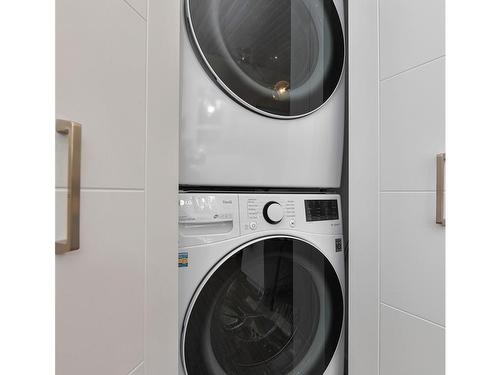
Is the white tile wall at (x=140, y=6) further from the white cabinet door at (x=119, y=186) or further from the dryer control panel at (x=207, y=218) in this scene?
the dryer control panel at (x=207, y=218)

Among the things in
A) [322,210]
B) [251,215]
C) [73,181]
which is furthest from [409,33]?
[73,181]

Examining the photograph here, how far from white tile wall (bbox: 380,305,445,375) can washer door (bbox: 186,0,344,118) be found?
2.44 ft

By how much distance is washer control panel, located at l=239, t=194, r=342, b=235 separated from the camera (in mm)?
1018

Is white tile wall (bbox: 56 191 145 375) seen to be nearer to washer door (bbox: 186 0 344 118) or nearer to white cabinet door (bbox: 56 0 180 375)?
white cabinet door (bbox: 56 0 180 375)

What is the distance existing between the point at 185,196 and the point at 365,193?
617 mm

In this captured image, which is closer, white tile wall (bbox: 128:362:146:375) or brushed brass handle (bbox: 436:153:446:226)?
white tile wall (bbox: 128:362:146:375)

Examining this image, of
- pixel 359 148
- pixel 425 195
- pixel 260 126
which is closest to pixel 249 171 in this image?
pixel 260 126

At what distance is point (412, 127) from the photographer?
0.97m

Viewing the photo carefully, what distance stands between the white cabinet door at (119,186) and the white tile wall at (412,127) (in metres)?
0.70

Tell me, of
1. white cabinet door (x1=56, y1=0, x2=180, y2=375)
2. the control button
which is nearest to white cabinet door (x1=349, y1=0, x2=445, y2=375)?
the control button

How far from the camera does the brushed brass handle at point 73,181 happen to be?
0.44m

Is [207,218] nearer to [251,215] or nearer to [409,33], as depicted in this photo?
[251,215]

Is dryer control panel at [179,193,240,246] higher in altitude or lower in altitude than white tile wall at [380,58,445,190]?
lower
